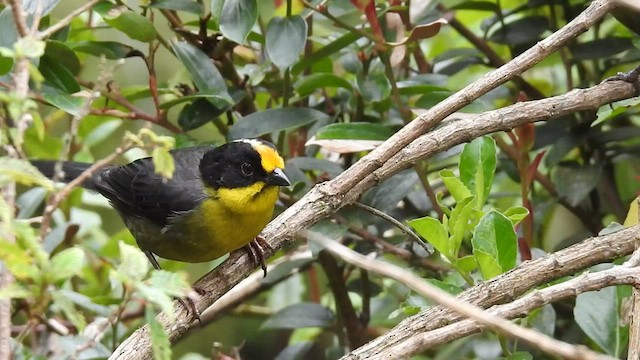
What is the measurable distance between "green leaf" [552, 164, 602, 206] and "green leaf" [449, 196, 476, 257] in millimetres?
630

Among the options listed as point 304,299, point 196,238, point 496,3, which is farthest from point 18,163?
point 304,299

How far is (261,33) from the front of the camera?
254 centimetres

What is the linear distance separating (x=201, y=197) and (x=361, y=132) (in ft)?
1.87

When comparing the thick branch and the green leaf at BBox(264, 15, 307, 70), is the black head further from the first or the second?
the thick branch

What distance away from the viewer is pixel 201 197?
260 centimetres

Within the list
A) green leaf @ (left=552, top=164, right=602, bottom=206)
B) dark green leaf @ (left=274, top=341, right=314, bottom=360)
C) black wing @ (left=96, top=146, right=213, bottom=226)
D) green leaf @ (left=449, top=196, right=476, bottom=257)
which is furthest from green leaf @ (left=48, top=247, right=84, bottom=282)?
green leaf @ (left=552, top=164, right=602, bottom=206)

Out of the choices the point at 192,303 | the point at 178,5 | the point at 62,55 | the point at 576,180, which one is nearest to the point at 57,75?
the point at 62,55

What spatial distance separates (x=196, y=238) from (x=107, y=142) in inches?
77.7

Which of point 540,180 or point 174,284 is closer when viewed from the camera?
point 174,284

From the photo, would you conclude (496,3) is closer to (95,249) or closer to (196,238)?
(196,238)

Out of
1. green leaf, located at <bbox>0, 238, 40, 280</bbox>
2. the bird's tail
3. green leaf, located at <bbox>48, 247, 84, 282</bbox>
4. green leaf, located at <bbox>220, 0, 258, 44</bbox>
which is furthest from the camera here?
the bird's tail

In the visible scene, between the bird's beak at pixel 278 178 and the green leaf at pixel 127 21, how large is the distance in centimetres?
46

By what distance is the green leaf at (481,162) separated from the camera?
6.51ft

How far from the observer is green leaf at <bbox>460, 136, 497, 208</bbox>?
198 cm
